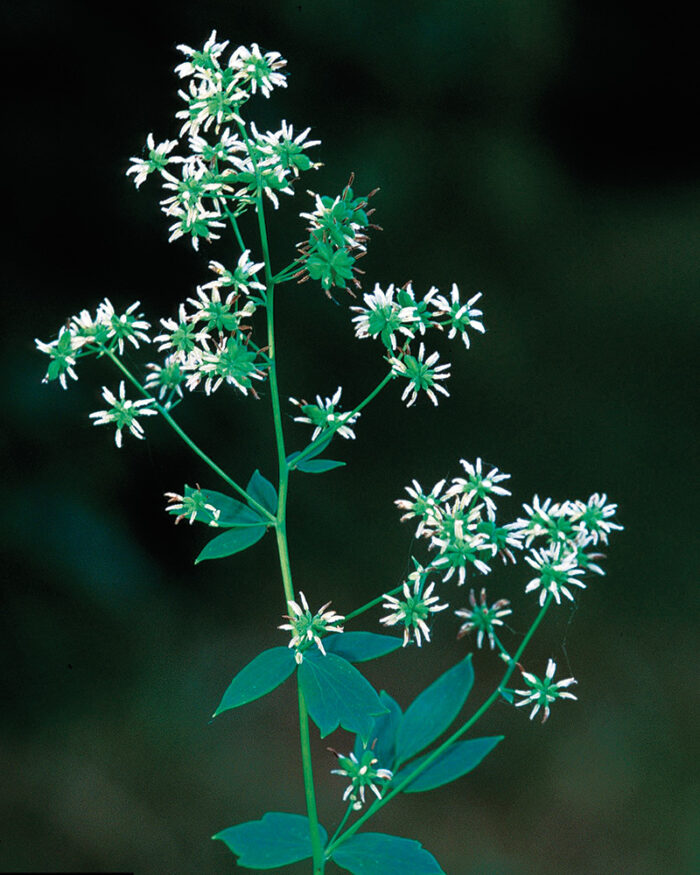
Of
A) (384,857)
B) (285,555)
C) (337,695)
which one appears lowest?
(384,857)

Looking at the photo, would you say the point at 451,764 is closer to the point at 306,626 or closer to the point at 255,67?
the point at 306,626

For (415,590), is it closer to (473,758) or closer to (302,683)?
(302,683)

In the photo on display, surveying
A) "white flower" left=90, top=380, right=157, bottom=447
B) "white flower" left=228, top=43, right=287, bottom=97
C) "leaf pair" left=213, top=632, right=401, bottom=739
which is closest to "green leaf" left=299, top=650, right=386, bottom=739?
"leaf pair" left=213, top=632, right=401, bottom=739

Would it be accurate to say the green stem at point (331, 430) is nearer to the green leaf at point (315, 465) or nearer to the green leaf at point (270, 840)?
the green leaf at point (315, 465)

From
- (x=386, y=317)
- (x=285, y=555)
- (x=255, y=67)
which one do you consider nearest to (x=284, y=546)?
(x=285, y=555)

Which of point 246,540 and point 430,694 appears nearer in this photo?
point 246,540

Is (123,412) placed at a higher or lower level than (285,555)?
higher

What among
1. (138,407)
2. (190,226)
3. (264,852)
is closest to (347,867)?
(264,852)
